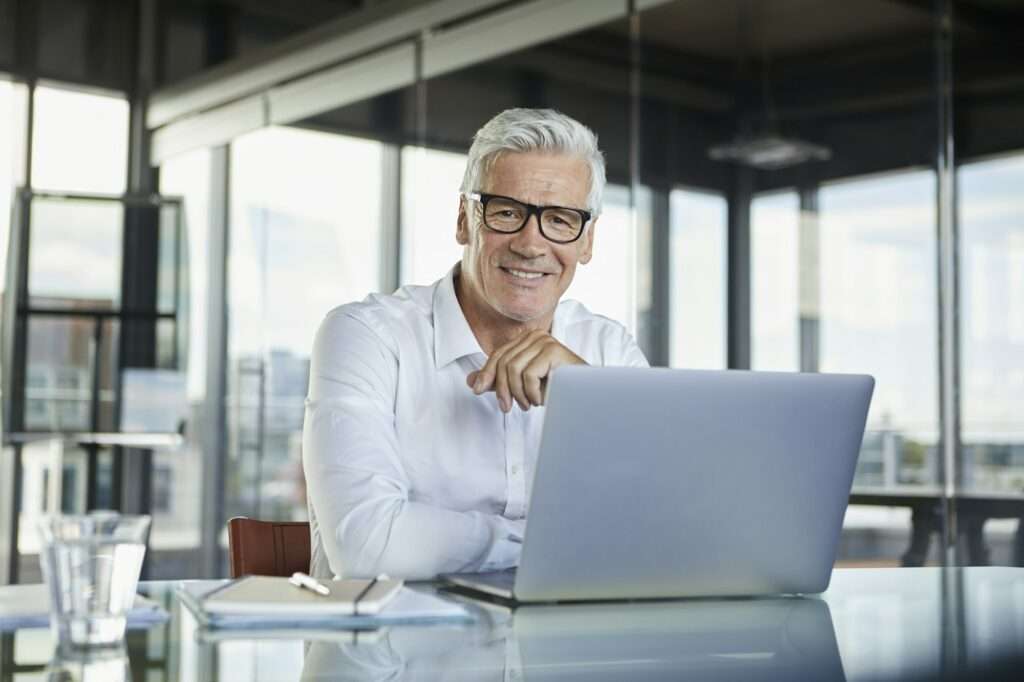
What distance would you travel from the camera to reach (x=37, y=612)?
44.9 inches

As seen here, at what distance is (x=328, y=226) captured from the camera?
5.58 m

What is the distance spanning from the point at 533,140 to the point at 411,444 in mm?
517

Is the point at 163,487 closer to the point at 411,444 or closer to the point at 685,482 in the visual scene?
the point at 411,444

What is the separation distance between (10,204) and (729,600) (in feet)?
16.6

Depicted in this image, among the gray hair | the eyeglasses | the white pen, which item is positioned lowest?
the white pen

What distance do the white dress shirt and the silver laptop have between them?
22cm

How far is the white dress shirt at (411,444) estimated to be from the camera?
5.32 ft

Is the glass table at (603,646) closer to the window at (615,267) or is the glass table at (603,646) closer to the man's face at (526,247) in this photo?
the man's face at (526,247)

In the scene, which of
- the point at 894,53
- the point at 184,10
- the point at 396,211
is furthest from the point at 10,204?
the point at 894,53

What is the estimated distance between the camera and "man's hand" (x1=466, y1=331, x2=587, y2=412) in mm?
1670

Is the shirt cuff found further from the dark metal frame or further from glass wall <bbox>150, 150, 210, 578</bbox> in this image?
glass wall <bbox>150, 150, 210, 578</bbox>

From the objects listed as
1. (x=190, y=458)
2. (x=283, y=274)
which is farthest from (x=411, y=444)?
(x=190, y=458)

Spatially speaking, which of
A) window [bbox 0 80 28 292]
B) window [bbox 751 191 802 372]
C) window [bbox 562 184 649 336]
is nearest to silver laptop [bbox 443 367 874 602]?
window [bbox 751 191 802 372]

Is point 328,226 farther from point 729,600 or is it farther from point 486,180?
point 729,600
